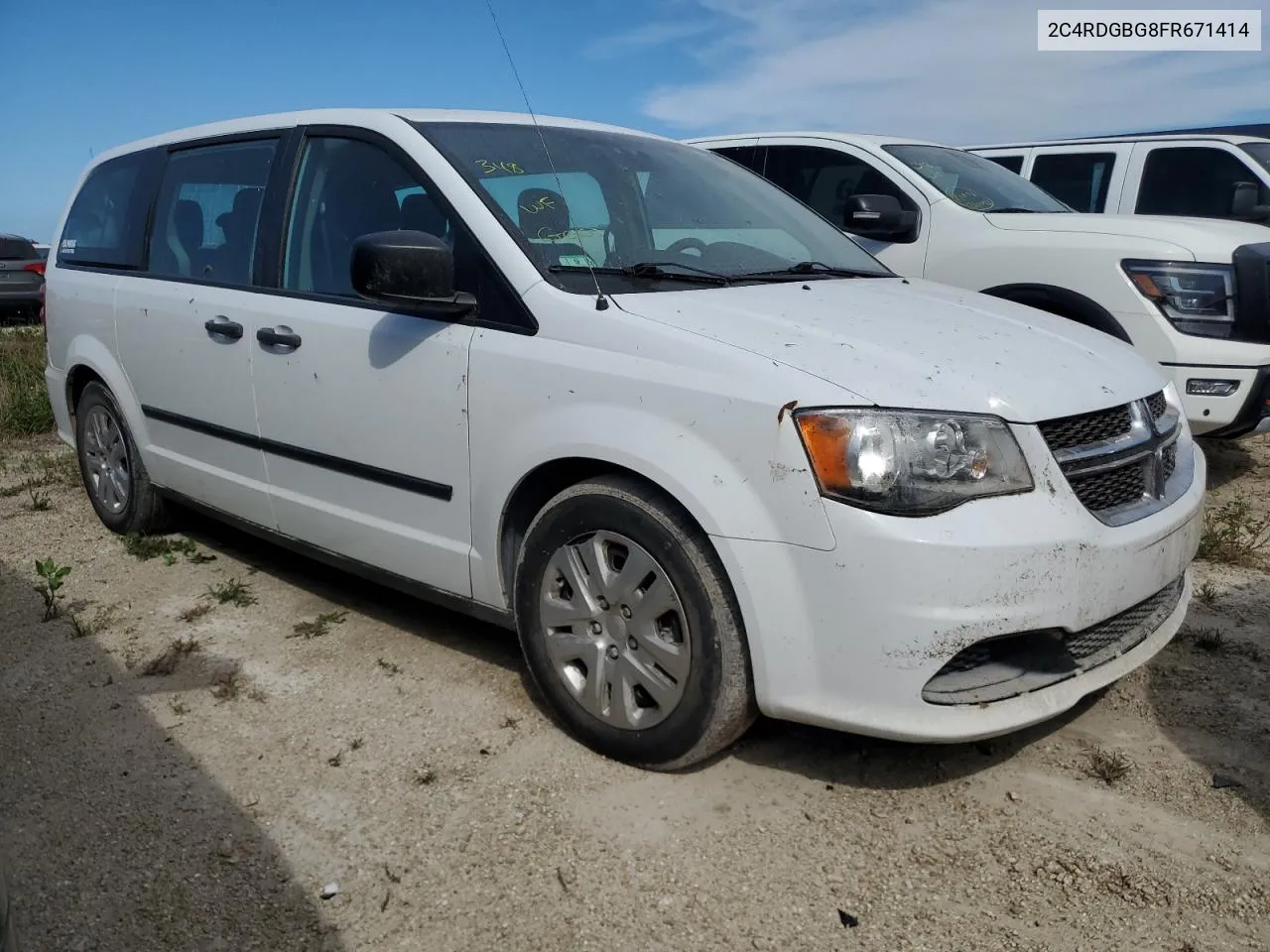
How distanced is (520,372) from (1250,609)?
2885 millimetres

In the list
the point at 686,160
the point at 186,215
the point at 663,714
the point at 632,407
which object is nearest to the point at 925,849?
the point at 663,714

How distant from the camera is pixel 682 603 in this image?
274cm

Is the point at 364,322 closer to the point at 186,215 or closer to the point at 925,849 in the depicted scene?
the point at 186,215

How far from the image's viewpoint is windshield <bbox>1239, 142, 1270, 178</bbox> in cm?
772

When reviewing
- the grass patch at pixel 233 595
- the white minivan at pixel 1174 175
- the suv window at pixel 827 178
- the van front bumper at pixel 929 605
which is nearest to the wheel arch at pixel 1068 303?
the suv window at pixel 827 178

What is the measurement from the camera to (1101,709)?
3295 mm

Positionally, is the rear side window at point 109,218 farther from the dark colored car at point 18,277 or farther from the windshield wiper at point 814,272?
the dark colored car at point 18,277

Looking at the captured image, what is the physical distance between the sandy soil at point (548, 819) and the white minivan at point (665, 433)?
0.29 meters

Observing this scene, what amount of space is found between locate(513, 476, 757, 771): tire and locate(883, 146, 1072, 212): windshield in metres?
3.89

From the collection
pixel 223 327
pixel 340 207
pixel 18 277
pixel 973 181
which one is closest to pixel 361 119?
pixel 340 207

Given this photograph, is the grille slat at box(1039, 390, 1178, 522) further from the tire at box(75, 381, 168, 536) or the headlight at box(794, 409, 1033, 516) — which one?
the tire at box(75, 381, 168, 536)

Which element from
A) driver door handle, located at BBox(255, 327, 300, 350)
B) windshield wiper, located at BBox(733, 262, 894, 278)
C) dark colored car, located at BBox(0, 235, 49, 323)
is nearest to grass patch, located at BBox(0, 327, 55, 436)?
driver door handle, located at BBox(255, 327, 300, 350)

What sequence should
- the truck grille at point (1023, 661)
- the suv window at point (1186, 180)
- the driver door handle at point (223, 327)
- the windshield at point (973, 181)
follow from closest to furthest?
the truck grille at point (1023, 661)
the driver door handle at point (223, 327)
the windshield at point (973, 181)
the suv window at point (1186, 180)

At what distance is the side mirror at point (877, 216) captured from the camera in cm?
542
